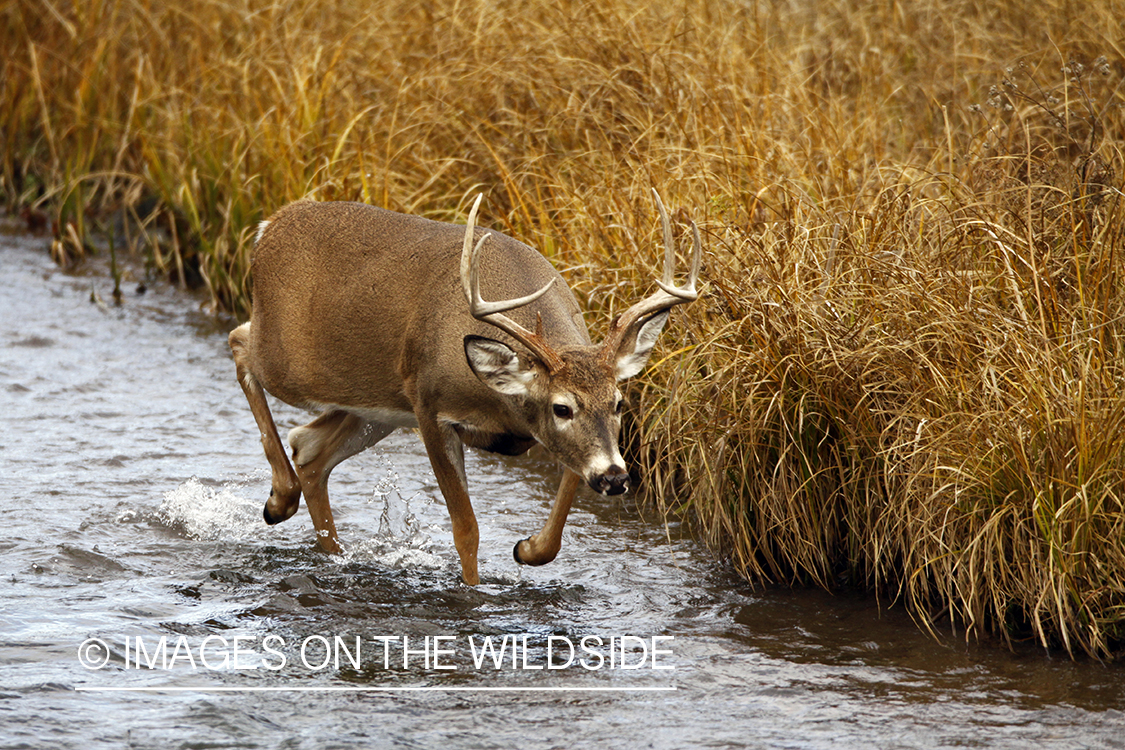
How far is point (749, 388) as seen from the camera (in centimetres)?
591

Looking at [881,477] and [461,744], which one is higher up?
[881,477]

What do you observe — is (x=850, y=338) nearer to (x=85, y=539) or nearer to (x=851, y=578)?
(x=851, y=578)

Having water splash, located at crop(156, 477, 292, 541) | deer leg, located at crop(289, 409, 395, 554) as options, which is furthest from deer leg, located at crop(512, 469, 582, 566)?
water splash, located at crop(156, 477, 292, 541)

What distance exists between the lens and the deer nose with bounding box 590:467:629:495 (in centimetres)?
515

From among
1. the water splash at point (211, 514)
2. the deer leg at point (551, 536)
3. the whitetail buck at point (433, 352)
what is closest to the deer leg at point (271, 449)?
the whitetail buck at point (433, 352)

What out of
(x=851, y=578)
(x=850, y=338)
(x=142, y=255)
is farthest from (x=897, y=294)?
(x=142, y=255)

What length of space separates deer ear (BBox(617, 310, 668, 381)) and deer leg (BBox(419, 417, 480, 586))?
0.80 metres

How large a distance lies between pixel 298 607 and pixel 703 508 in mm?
1726

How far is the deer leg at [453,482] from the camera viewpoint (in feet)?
19.2

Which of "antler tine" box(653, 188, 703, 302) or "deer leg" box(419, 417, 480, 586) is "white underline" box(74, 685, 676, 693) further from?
"antler tine" box(653, 188, 703, 302)

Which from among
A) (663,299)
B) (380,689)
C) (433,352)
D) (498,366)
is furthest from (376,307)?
(380,689)

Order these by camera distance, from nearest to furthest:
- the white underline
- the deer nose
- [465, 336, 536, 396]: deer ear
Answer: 1. the white underline
2. the deer nose
3. [465, 336, 536, 396]: deer ear

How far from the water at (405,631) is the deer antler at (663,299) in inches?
44.1

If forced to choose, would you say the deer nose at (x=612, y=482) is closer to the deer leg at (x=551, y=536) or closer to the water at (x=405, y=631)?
the deer leg at (x=551, y=536)
